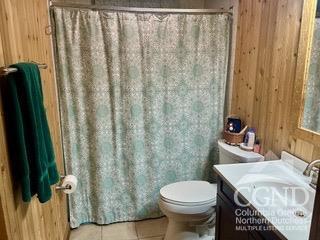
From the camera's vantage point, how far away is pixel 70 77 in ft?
6.88

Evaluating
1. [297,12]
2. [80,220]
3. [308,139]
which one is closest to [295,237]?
[308,139]

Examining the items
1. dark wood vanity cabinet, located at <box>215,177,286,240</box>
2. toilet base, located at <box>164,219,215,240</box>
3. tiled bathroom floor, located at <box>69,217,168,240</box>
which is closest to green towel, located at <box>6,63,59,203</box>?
dark wood vanity cabinet, located at <box>215,177,286,240</box>

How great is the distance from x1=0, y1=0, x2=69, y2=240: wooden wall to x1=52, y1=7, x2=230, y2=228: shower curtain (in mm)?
235

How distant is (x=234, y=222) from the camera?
1432mm

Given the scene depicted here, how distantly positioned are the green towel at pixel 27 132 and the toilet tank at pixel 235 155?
1300 millimetres

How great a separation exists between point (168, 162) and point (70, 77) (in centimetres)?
114

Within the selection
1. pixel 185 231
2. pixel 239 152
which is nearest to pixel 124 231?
pixel 185 231

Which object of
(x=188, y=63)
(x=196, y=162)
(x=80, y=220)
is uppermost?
(x=188, y=63)

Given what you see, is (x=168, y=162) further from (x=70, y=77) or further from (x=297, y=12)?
(x=297, y=12)

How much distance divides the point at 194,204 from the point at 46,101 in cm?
120

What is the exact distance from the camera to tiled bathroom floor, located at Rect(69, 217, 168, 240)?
2.26m

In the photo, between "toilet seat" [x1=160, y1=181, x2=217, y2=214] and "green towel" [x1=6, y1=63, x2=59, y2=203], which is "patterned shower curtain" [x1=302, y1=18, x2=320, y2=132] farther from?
"green towel" [x1=6, y1=63, x2=59, y2=203]

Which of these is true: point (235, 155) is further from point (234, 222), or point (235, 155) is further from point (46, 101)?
point (46, 101)

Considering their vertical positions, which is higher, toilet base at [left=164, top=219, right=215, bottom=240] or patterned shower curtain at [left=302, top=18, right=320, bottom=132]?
patterned shower curtain at [left=302, top=18, right=320, bottom=132]
